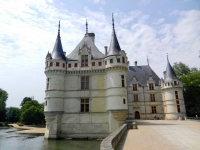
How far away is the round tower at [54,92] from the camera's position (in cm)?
2081

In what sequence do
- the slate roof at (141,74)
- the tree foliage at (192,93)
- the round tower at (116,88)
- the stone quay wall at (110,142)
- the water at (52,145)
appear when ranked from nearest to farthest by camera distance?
the stone quay wall at (110,142), the water at (52,145), the round tower at (116,88), the tree foliage at (192,93), the slate roof at (141,74)

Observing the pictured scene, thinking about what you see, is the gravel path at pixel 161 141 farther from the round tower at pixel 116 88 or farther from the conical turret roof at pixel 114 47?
the conical turret roof at pixel 114 47

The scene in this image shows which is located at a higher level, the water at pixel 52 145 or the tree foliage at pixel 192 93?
the tree foliage at pixel 192 93

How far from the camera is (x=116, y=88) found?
66.9ft

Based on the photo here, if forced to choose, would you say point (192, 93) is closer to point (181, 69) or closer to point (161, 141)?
point (181, 69)

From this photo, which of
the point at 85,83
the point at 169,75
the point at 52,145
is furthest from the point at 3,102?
the point at 169,75

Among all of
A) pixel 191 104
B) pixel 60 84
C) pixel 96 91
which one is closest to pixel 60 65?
pixel 60 84

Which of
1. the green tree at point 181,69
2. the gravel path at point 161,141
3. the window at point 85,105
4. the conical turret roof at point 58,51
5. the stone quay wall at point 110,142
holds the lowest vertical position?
the gravel path at point 161,141

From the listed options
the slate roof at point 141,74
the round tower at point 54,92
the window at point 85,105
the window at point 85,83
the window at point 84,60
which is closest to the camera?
the round tower at point 54,92

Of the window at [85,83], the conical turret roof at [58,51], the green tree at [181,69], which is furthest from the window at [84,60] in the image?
the green tree at [181,69]

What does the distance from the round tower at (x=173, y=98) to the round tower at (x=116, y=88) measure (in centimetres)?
1683

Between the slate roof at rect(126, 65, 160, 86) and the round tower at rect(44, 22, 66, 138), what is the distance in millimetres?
19489

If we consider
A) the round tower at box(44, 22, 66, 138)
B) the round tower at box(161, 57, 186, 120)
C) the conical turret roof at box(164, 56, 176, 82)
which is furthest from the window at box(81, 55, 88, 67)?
the conical turret roof at box(164, 56, 176, 82)

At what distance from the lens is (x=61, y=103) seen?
21469 mm
